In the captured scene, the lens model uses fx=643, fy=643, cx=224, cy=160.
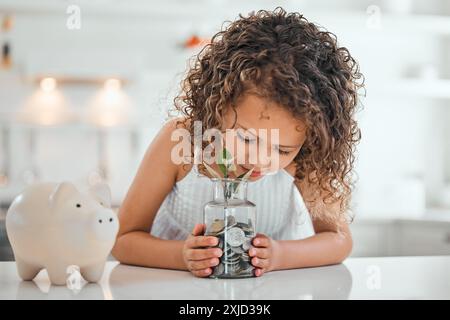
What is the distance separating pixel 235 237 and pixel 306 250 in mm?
198

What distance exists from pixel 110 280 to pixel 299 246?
1.07ft

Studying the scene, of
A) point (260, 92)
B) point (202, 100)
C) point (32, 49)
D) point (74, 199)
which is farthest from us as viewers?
point (32, 49)

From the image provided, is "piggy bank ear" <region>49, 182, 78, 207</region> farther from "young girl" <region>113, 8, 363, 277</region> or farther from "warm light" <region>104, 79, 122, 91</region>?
"warm light" <region>104, 79, 122, 91</region>

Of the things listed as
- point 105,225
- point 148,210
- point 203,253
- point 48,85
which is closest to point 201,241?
point 203,253

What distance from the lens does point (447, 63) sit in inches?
152

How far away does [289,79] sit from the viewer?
Result: 97cm

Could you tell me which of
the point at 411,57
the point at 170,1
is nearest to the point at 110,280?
the point at 170,1

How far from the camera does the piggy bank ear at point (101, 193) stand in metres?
0.89

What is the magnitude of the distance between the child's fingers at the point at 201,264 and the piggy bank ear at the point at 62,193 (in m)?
0.20

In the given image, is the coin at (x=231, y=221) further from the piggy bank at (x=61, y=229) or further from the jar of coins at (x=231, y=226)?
the piggy bank at (x=61, y=229)

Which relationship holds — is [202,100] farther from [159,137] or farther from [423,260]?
[423,260]

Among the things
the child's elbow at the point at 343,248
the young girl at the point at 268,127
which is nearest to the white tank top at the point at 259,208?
the young girl at the point at 268,127

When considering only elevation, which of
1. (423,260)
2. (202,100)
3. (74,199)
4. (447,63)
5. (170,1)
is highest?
(170,1)
